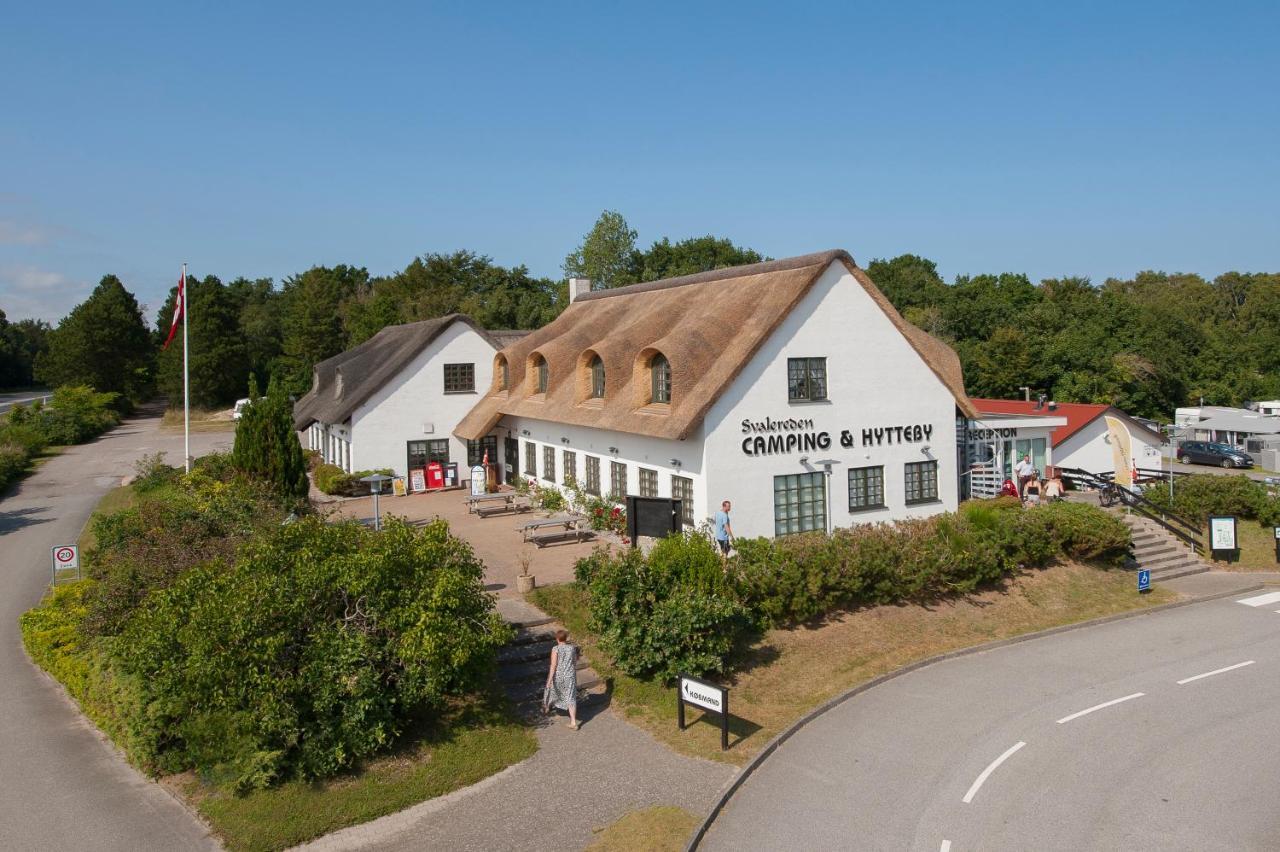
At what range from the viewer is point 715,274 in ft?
82.9

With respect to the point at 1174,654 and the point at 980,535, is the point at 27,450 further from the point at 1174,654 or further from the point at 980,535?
the point at 1174,654

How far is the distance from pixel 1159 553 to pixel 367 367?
2788cm

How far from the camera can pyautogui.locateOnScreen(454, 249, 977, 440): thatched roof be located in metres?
20.4

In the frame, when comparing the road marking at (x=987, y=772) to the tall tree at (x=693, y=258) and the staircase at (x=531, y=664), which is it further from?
the tall tree at (x=693, y=258)

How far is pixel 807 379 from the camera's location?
21578 millimetres

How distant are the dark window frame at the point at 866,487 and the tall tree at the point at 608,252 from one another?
156ft

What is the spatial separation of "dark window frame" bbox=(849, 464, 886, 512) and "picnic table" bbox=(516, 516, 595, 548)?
6.89 m

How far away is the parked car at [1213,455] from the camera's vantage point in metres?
47.0

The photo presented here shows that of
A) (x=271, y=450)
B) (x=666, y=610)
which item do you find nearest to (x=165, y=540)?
(x=271, y=450)

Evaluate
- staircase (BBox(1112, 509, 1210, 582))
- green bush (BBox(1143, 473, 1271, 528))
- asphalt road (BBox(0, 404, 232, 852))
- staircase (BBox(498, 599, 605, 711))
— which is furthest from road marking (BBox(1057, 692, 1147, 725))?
green bush (BBox(1143, 473, 1271, 528))

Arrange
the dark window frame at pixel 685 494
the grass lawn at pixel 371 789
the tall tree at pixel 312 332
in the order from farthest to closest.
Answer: the tall tree at pixel 312 332
the dark window frame at pixel 685 494
the grass lawn at pixel 371 789

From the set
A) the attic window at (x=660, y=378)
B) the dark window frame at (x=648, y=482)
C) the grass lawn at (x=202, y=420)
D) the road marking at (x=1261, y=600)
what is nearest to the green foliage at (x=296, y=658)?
the attic window at (x=660, y=378)

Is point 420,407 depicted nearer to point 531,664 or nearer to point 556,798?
point 531,664

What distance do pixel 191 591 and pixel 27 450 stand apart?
136 ft
